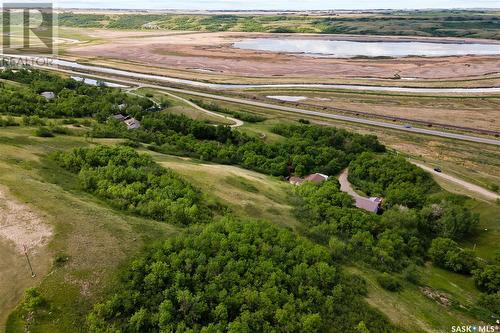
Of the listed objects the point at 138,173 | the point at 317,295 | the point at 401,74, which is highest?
the point at 401,74

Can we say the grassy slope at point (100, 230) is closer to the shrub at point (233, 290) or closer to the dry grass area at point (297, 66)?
the shrub at point (233, 290)

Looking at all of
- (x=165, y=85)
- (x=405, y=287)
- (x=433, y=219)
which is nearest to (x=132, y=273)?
(x=405, y=287)

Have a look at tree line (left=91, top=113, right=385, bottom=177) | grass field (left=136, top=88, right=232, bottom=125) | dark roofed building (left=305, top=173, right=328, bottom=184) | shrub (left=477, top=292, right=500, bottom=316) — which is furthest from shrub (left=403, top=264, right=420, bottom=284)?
grass field (left=136, top=88, right=232, bottom=125)

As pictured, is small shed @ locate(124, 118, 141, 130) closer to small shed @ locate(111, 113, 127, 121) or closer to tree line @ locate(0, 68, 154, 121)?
small shed @ locate(111, 113, 127, 121)

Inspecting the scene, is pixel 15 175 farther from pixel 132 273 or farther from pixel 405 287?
pixel 405 287

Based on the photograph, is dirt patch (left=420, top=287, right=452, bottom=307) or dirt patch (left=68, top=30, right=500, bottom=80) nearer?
dirt patch (left=420, top=287, right=452, bottom=307)

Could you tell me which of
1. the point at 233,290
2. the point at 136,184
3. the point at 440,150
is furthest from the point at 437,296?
the point at 440,150

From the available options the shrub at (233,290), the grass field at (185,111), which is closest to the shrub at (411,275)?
the shrub at (233,290)

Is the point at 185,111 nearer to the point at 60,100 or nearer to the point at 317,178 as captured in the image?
the point at 60,100
